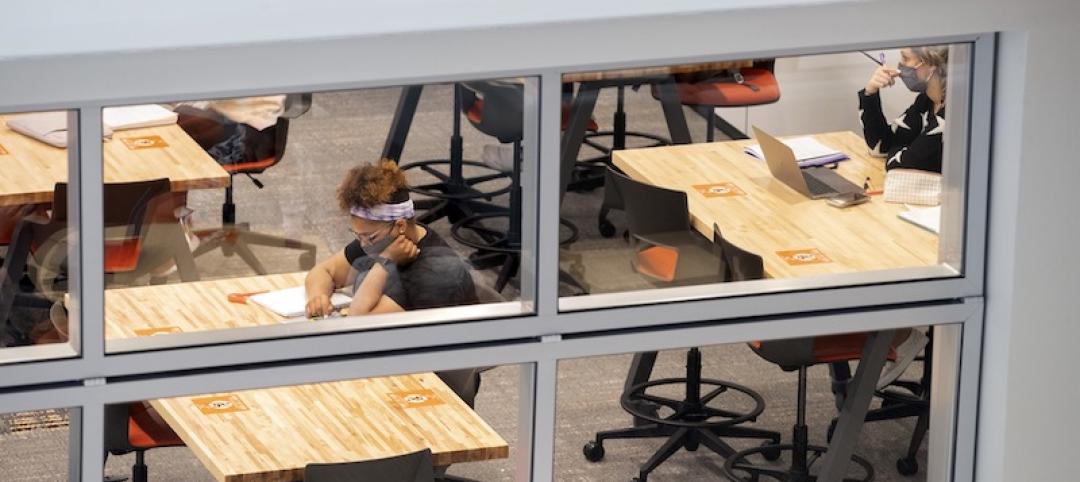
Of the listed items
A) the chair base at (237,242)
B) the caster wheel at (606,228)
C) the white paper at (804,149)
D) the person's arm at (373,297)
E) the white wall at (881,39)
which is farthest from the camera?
the white paper at (804,149)

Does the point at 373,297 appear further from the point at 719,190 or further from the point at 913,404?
the point at 913,404

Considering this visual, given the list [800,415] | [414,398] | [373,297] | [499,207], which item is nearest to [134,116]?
[373,297]

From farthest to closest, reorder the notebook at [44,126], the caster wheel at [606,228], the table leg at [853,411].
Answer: the table leg at [853,411]
the caster wheel at [606,228]
the notebook at [44,126]

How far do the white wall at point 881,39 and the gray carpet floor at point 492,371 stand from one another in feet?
0.54

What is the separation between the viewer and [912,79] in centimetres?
426

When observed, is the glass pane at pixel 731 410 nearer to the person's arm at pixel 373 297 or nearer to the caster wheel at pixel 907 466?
the caster wheel at pixel 907 466

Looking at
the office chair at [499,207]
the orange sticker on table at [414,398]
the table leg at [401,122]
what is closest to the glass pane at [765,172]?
the office chair at [499,207]

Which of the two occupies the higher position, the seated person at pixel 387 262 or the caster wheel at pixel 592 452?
the seated person at pixel 387 262

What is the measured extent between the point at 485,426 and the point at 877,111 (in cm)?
129

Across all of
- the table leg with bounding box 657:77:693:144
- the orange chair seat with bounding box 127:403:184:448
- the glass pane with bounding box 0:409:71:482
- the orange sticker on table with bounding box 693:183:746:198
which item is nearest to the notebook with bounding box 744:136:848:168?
the orange sticker on table with bounding box 693:183:746:198

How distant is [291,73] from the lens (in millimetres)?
3629

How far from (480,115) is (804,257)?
983mm

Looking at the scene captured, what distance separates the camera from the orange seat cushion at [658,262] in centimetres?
420

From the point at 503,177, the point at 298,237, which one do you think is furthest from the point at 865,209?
the point at 298,237
